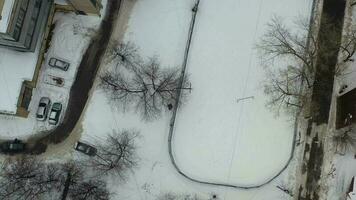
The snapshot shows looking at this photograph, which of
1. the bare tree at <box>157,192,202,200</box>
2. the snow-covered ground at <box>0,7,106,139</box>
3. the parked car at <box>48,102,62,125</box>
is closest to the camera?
the snow-covered ground at <box>0,7,106,139</box>

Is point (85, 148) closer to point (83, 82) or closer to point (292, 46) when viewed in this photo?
point (83, 82)

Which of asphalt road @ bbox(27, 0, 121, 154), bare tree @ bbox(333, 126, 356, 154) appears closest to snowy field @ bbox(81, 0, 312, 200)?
asphalt road @ bbox(27, 0, 121, 154)

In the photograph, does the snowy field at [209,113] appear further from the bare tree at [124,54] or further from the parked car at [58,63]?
the parked car at [58,63]

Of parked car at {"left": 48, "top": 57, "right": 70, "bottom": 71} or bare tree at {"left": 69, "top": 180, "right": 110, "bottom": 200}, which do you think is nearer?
bare tree at {"left": 69, "top": 180, "right": 110, "bottom": 200}

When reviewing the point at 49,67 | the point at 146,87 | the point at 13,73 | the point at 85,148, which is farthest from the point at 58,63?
the point at 146,87

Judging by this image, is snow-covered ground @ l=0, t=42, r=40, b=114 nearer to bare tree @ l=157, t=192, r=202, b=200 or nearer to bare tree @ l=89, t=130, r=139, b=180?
bare tree @ l=89, t=130, r=139, b=180

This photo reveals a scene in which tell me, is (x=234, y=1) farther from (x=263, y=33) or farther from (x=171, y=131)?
(x=171, y=131)

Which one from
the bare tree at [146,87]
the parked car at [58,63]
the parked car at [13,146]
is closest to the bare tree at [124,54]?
the bare tree at [146,87]
